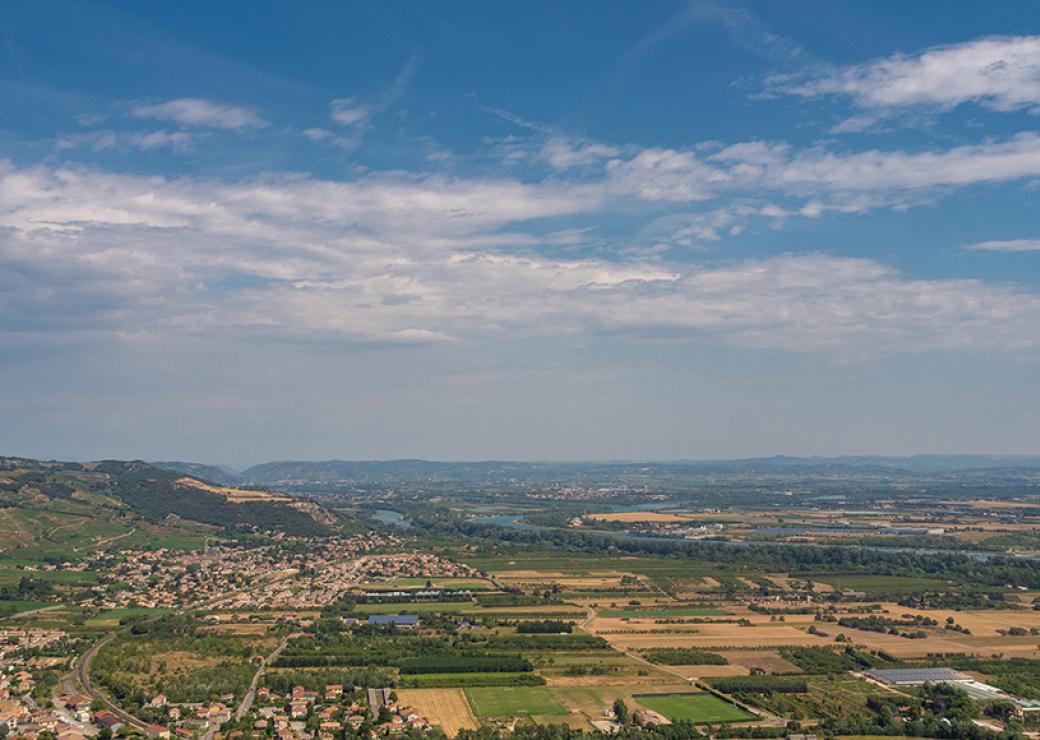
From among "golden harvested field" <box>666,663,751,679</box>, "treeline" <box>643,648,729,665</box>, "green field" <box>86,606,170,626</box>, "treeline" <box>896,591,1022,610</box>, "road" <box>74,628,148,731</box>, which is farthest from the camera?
"treeline" <box>896,591,1022,610</box>

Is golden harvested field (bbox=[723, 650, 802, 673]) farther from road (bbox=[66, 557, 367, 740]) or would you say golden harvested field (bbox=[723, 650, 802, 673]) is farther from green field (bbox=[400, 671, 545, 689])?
road (bbox=[66, 557, 367, 740])

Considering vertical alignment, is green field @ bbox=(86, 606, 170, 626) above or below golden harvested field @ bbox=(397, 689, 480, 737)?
below

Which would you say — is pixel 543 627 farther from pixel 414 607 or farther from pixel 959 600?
pixel 959 600

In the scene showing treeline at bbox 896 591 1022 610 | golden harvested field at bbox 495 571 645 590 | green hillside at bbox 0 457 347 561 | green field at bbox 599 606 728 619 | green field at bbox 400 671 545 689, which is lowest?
golden harvested field at bbox 495 571 645 590

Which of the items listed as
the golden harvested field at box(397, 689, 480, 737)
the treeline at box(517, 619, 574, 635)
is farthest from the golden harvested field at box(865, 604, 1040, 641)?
the golden harvested field at box(397, 689, 480, 737)

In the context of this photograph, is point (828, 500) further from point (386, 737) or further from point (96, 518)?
point (386, 737)

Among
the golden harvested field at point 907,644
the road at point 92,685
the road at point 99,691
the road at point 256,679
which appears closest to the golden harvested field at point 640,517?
the golden harvested field at point 907,644

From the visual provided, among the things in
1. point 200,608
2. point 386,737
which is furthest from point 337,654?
point 200,608

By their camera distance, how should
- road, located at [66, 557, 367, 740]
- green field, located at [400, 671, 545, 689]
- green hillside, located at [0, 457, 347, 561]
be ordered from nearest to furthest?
road, located at [66, 557, 367, 740] < green field, located at [400, 671, 545, 689] < green hillside, located at [0, 457, 347, 561]
